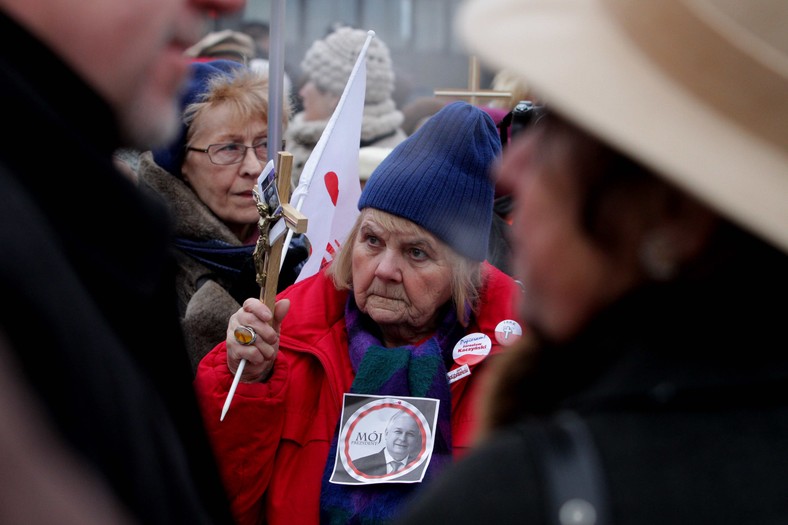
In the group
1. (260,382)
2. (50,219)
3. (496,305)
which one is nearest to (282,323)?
(260,382)

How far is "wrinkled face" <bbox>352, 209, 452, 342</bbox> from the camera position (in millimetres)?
2797

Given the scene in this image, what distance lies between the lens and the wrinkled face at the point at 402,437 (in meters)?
2.52

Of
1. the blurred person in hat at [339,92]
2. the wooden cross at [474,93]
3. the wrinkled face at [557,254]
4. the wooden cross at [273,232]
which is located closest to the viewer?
the wrinkled face at [557,254]

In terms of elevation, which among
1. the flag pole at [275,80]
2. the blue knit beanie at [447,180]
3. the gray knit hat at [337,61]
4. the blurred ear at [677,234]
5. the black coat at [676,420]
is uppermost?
the blurred ear at [677,234]

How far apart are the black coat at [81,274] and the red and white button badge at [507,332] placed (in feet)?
5.29

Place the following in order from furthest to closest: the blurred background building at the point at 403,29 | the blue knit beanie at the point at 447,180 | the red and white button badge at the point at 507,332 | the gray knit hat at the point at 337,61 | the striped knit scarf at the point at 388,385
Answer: the blurred background building at the point at 403,29, the gray knit hat at the point at 337,61, the blue knit beanie at the point at 447,180, the red and white button badge at the point at 507,332, the striped knit scarf at the point at 388,385

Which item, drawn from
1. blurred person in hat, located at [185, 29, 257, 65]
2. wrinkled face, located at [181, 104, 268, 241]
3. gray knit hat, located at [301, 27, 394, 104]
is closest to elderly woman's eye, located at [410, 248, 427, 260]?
wrinkled face, located at [181, 104, 268, 241]

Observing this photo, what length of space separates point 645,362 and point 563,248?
152mm

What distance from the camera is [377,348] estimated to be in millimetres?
2701

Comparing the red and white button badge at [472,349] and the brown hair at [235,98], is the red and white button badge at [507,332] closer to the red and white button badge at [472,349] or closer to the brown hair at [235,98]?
the red and white button badge at [472,349]

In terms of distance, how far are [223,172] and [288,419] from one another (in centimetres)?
111

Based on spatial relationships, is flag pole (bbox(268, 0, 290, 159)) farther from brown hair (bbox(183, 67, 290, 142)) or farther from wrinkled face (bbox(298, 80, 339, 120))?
wrinkled face (bbox(298, 80, 339, 120))

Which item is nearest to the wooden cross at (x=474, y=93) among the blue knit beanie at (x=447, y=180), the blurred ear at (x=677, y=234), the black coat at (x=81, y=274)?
the blue knit beanie at (x=447, y=180)

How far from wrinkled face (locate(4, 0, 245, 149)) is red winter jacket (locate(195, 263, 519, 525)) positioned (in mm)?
1402
